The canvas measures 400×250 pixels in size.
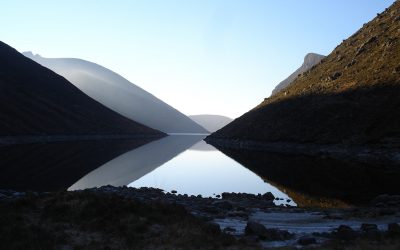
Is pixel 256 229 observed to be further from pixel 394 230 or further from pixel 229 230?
pixel 394 230

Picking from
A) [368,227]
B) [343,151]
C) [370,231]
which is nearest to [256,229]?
[370,231]

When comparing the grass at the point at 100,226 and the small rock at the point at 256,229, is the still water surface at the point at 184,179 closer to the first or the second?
the small rock at the point at 256,229

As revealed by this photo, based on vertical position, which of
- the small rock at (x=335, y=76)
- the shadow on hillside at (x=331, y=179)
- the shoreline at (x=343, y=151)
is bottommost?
the shadow on hillside at (x=331, y=179)

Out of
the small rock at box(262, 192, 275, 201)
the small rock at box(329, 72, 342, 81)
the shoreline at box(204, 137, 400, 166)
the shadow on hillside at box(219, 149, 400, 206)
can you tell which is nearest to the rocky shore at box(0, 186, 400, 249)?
the small rock at box(262, 192, 275, 201)

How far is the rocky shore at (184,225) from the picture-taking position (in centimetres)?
1880

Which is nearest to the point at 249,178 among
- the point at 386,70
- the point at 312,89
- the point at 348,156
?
the point at 348,156

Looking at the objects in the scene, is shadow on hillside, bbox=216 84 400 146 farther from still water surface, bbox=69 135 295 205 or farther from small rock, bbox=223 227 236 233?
small rock, bbox=223 227 236 233

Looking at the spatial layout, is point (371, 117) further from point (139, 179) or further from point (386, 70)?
point (139, 179)

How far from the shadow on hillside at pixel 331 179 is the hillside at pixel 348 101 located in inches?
572

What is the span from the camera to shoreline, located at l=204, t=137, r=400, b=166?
67.8 metres

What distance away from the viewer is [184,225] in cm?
2173

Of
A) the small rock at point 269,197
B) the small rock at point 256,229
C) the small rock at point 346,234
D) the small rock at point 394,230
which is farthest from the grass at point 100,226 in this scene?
the small rock at point 269,197

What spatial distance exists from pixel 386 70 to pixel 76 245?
Answer: 103m

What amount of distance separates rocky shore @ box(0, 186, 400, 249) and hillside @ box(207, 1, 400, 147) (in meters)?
50.7
